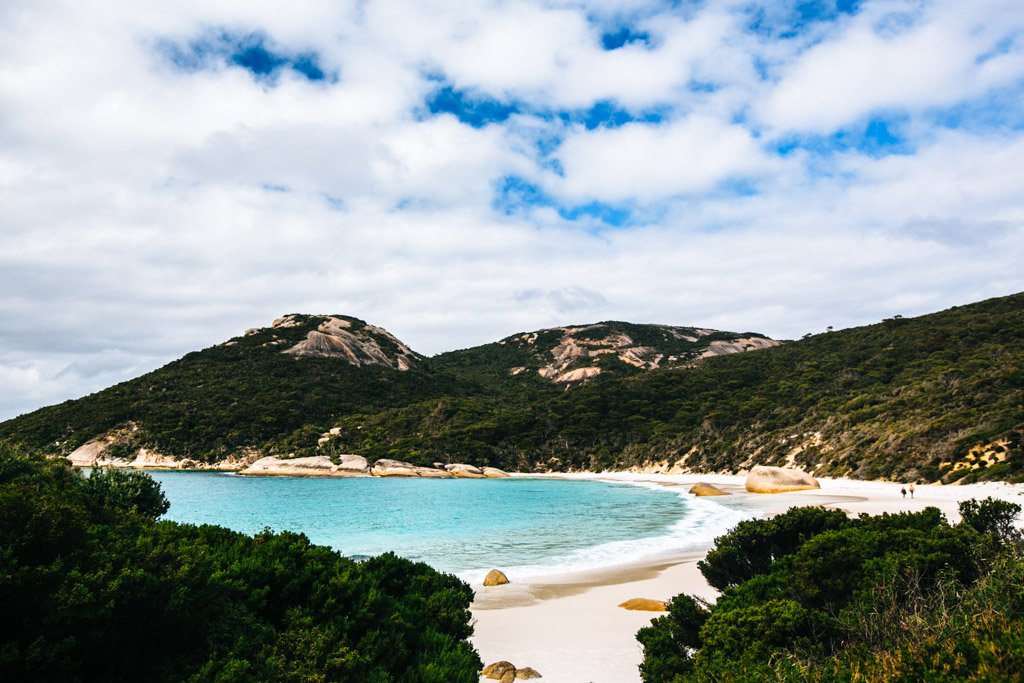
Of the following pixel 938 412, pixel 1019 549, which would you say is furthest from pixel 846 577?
pixel 938 412

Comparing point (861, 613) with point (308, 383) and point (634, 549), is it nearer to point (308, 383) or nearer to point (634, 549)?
point (634, 549)

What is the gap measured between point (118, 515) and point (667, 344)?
6640 inches

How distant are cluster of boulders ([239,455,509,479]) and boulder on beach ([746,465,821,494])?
119ft

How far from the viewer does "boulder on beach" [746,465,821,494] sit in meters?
42.9

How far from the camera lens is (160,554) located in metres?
5.39

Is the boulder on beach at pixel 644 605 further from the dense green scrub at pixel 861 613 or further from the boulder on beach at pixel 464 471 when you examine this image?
the boulder on beach at pixel 464 471

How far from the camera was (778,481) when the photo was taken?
4369cm

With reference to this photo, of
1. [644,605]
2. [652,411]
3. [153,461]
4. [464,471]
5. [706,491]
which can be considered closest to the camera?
[644,605]

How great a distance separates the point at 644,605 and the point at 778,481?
3532cm

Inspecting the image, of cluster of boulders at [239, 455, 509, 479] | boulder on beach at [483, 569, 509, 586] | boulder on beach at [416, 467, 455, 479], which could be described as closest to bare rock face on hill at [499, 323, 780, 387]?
cluster of boulders at [239, 455, 509, 479]

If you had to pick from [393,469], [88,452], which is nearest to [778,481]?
[393,469]

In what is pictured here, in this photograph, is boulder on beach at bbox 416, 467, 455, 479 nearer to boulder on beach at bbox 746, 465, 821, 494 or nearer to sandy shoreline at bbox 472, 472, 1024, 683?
boulder on beach at bbox 746, 465, 821, 494

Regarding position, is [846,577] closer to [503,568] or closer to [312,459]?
[503,568]

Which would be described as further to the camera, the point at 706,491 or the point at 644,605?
the point at 706,491
